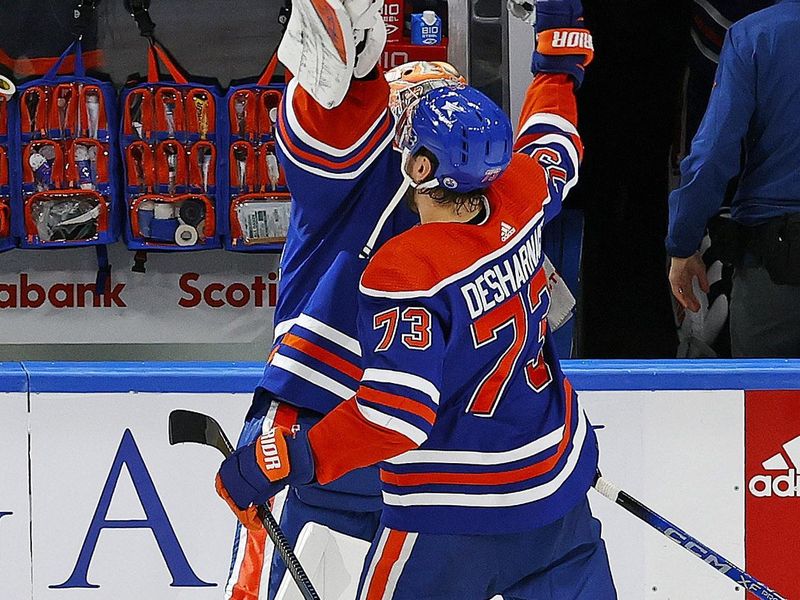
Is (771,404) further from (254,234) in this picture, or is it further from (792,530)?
(254,234)

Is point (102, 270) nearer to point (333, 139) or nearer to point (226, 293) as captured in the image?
point (226, 293)

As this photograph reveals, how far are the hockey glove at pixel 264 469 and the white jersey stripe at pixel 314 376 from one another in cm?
19

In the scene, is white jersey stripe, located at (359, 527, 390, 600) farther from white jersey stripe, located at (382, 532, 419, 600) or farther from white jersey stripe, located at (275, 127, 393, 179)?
white jersey stripe, located at (275, 127, 393, 179)

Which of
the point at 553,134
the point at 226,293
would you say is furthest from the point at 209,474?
the point at 226,293

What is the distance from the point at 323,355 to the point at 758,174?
148 centimetres

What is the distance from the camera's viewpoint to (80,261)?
12.2ft

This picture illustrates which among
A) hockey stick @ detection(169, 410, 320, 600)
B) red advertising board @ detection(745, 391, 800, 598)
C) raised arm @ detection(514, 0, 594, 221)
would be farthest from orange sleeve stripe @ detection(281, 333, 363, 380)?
red advertising board @ detection(745, 391, 800, 598)

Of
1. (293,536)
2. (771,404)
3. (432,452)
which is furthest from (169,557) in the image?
(771,404)

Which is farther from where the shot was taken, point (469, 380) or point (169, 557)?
point (169, 557)

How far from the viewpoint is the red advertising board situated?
2678mm

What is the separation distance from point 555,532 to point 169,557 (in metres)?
1.02

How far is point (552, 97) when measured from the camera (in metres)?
2.14

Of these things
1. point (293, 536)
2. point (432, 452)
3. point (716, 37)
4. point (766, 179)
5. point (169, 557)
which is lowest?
point (169, 557)

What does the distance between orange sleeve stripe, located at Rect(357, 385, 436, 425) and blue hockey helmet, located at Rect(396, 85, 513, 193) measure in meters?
0.27
